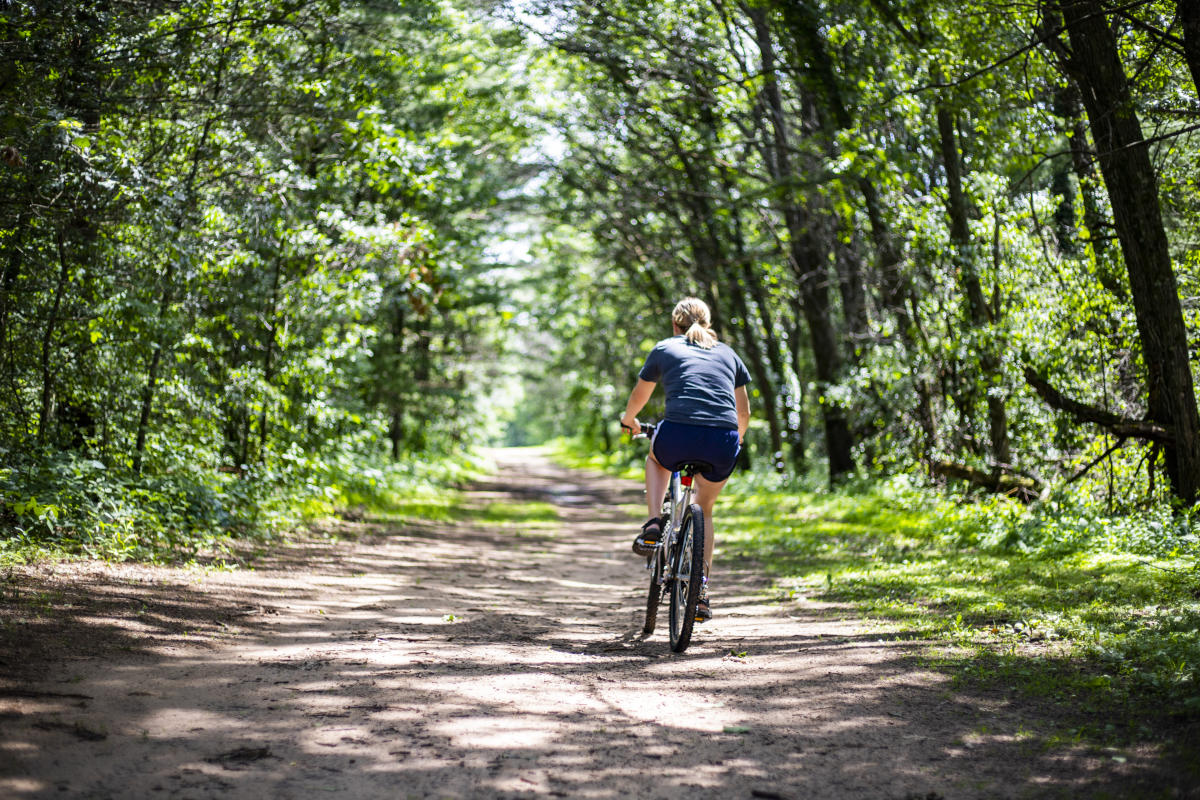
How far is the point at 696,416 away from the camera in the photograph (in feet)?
19.9

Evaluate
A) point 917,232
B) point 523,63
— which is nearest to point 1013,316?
point 917,232

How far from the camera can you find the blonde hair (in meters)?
6.43

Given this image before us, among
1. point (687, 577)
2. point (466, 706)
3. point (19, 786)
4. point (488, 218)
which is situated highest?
point (488, 218)

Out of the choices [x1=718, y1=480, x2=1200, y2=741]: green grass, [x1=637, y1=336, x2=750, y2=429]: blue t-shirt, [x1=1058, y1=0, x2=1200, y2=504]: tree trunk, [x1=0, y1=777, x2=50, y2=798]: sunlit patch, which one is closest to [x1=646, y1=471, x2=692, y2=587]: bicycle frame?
[x1=637, y1=336, x2=750, y2=429]: blue t-shirt

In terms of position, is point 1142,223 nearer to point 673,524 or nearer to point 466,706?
point 673,524

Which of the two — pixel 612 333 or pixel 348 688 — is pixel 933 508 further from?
pixel 612 333

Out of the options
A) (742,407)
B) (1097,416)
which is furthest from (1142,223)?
(742,407)

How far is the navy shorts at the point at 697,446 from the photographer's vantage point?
6.08m

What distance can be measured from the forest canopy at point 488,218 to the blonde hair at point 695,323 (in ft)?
10.7

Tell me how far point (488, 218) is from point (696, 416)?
53.2ft

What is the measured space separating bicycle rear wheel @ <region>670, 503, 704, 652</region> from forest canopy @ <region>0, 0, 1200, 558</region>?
4245 millimetres

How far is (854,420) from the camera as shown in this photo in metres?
17.2

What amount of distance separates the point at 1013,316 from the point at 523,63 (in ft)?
40.0

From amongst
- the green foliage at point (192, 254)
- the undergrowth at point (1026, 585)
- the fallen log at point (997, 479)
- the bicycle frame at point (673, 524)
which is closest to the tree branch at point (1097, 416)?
the undergrowth at point (1026, 585)
